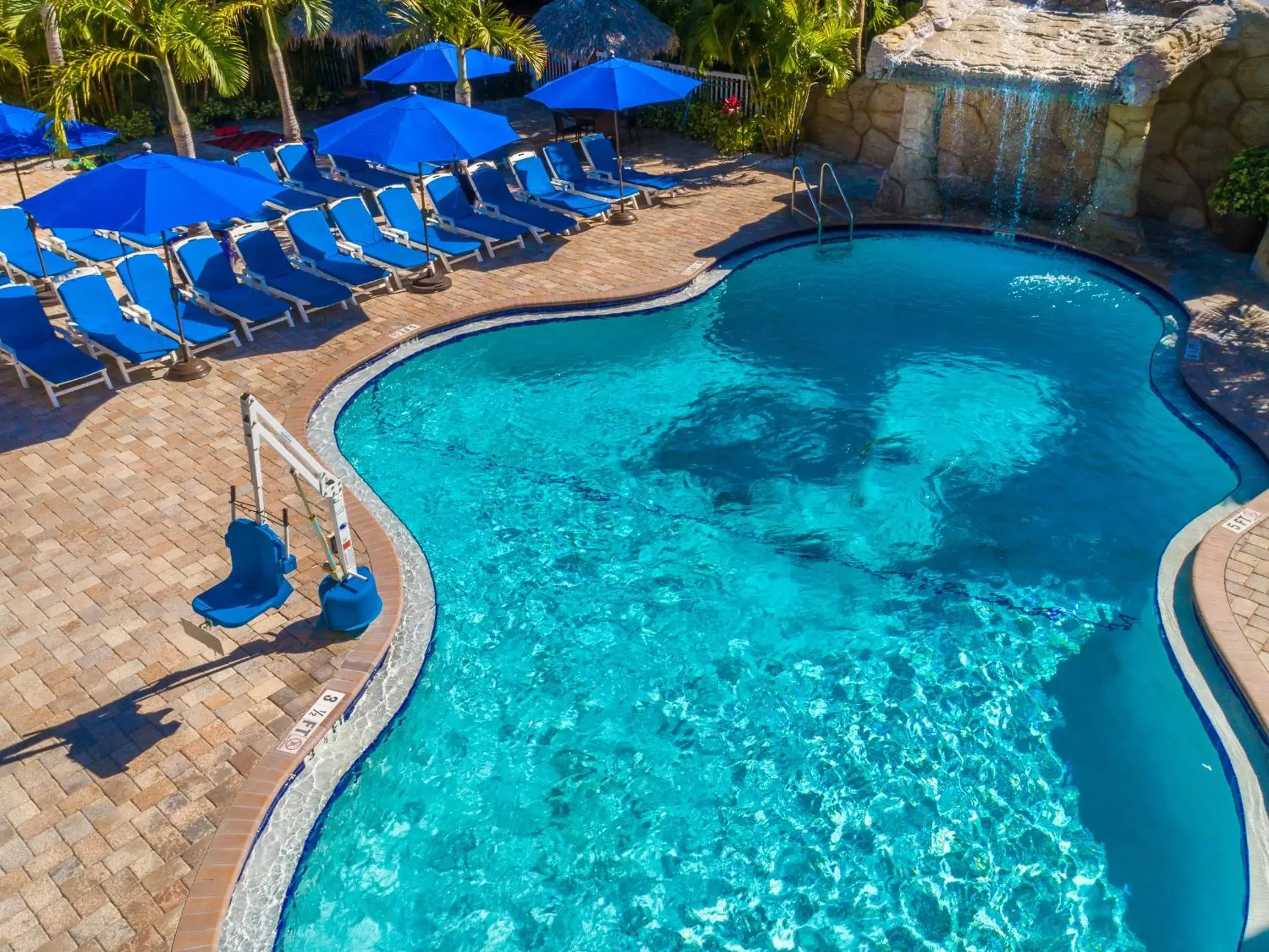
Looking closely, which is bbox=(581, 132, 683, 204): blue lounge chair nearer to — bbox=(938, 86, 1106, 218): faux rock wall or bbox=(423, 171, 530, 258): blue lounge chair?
bbox=(423, 171, 530, 258): blue lounge chair

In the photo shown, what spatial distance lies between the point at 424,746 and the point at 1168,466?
27.8ft

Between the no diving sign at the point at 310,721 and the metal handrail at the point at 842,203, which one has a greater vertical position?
the metal handrail at the point at 842,203

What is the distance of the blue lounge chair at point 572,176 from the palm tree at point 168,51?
5.26 metres

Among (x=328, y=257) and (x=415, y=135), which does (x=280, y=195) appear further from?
(x=415, y=135)

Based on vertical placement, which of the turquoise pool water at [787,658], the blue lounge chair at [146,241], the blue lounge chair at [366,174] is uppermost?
the blue lounge chair at [366,174]

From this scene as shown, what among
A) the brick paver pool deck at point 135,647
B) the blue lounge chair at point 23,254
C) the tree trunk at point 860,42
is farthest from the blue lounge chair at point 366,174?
the tree trunk at point 860,42

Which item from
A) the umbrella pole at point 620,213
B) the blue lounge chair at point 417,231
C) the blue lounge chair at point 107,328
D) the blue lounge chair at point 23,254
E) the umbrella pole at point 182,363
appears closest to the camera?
the blue lounge chair at point 107,328

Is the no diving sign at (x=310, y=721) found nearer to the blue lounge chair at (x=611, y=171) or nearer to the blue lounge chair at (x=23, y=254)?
the blue lounge chair at (x=23, y=254)

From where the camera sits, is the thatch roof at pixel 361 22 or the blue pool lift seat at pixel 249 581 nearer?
the blue pool lift seat at pixel 249 581

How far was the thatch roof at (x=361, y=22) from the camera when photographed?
2208 centimetres

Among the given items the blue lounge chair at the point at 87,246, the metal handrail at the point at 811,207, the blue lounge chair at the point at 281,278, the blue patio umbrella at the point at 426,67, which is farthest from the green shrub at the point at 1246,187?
the blue lounge chair at the point at 87,246

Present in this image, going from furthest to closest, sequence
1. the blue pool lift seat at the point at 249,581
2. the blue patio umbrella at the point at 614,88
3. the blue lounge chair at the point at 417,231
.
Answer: the blue patio umbrella at the point at 614,88 < the blue lounge chair at the point at 417,231 < the blue pool lift seat at the point at 249,581

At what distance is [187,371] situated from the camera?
41.3 feet

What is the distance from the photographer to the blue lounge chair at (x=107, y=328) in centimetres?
1224
